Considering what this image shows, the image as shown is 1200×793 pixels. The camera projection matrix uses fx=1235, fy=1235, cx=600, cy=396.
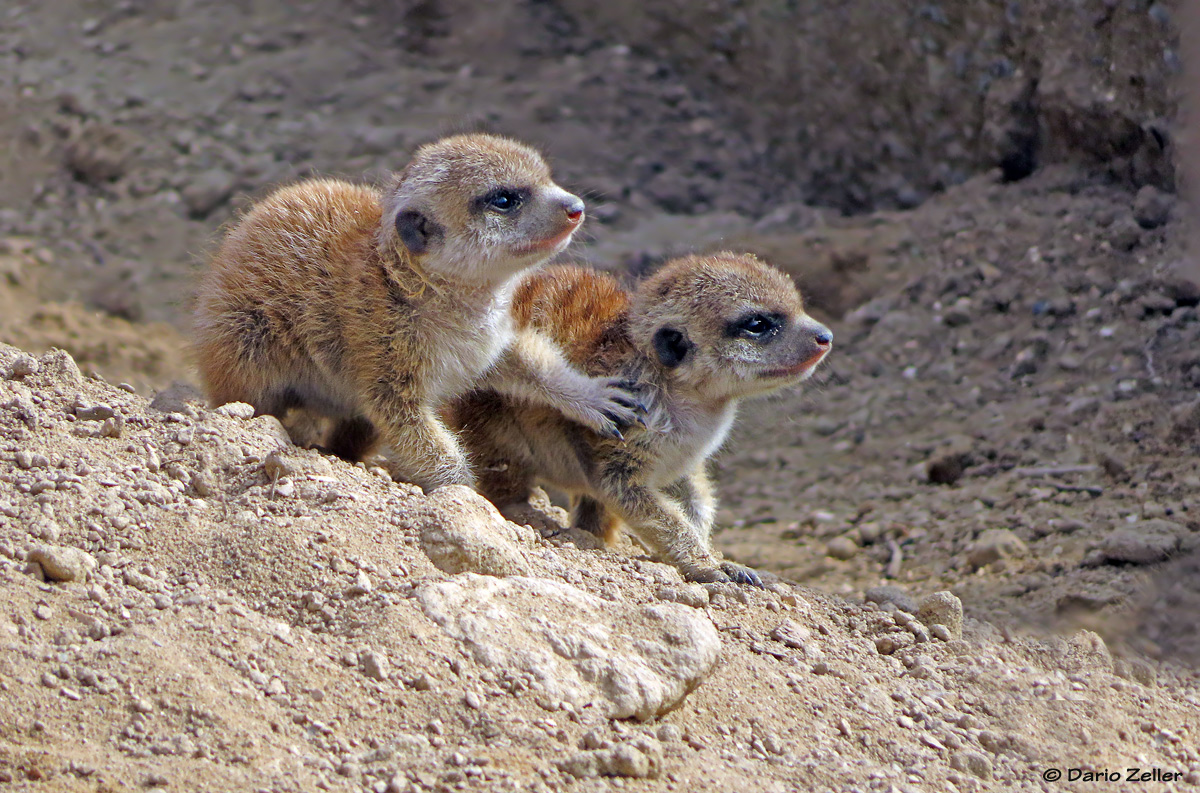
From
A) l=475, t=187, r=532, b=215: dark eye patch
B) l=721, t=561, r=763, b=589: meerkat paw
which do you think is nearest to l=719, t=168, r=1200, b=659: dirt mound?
l=721, t=561, r=763, b=589: meerkat paw

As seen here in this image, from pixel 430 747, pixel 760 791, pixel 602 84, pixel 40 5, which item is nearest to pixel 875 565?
pixel 760 791

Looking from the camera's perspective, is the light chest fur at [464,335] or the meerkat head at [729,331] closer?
the light chest fur at [464,335]

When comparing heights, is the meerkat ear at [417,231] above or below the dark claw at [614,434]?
above

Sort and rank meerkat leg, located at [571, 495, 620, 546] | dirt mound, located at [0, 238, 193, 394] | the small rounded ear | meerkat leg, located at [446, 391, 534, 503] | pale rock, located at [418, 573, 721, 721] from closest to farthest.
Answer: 1. pale rock, located at [418, 573, 721, 721]
2. the small rounded ear
3. meerkat leg, located at [446, 391, 534, 503]
4. meerkat leg, located at [571, 495, 620, 546]
5. dirt mound, located at [0, 238, 193, 394]

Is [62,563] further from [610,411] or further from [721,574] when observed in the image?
[721,574]

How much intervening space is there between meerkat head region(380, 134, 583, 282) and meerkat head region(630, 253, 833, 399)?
22.2 inches

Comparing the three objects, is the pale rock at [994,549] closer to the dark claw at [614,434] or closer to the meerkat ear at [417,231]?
the dark claw at [614,434]

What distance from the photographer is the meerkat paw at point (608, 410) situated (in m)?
4.95

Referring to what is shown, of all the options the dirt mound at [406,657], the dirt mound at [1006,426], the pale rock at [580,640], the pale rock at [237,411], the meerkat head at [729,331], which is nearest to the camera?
the dirt mound at [406,657]

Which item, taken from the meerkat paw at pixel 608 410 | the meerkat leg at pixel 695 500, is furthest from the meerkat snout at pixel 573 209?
the meerkat leg at pixel 695 500

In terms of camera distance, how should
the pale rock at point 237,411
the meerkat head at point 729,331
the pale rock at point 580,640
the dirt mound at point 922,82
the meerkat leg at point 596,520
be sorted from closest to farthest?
1. the pale rock at point 580,640
2. the pale rock at point 237,411
3. the meerkat head at point 729,331
4. the meerkat leg at point 596,520
5. the dirt mound at point 922,82

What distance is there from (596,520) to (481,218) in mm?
1553

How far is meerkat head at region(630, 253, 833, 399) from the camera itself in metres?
4.97

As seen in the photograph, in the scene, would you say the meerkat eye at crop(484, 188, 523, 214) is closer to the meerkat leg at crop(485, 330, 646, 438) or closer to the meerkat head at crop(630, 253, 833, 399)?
the meerkat leg at crop(485, 330, 646, 438)
